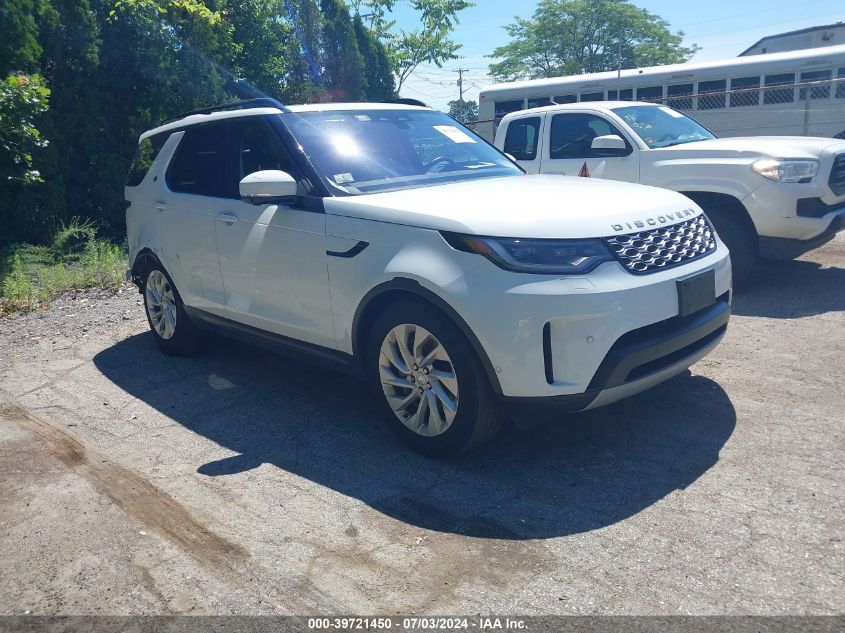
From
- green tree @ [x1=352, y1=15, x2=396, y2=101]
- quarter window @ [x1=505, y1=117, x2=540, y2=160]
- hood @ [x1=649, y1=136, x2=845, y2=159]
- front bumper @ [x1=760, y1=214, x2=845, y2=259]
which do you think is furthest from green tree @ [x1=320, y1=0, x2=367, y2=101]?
front bumper @ [x1=760, y1=214, x2=845, y2=259]

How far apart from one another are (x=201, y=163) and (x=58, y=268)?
Answer: 17.4 feet

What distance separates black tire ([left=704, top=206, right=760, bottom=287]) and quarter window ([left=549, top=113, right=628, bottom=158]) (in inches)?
61.7

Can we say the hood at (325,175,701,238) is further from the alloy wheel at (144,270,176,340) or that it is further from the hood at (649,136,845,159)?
the hood at (649,136,845,159)

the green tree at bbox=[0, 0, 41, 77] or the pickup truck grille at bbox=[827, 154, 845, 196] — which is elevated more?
the green tree at bbox=[0, 0, 41, 77]

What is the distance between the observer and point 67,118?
11719 mm

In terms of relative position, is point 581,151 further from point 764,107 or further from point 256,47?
point 256,47

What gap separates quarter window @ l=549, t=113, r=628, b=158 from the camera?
812cm

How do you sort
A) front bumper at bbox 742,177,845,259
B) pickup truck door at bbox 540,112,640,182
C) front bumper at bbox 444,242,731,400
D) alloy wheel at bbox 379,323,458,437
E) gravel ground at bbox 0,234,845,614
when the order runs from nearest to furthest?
1. gravel ground at bbox 0,234,845,614
2. front bumper at bbox 444,242,731,400
3. alloy wheel at bbox 379,323,458,437
4. front bumper at bbox 742,177,845,259
5. pickup truck door at bbox 540,112,640,182

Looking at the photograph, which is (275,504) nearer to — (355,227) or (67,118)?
(355,227)

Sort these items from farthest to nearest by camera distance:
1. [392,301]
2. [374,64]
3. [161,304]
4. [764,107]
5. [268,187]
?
[374,64] < [764,107] < [161,304] < [268,187] < [392,301]

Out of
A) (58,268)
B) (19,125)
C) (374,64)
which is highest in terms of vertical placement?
(374,64)

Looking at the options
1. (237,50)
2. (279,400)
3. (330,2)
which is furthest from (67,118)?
(330,2)

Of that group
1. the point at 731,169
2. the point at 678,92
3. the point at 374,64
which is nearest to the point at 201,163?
the point at 731,169

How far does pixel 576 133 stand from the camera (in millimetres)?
8367
